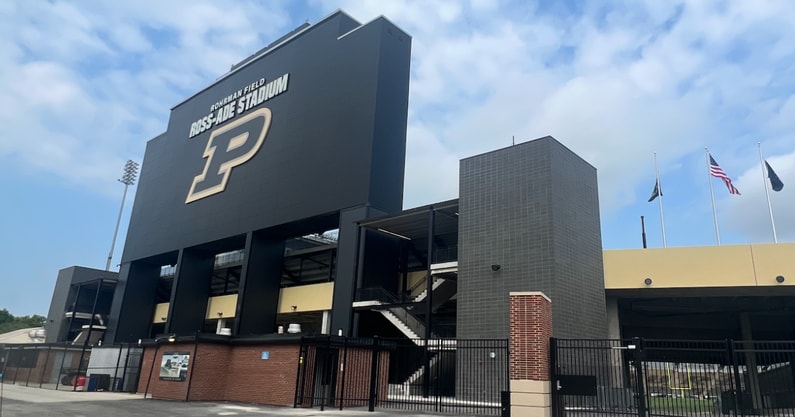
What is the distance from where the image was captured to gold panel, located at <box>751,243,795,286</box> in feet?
78.9

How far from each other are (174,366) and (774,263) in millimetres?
27263

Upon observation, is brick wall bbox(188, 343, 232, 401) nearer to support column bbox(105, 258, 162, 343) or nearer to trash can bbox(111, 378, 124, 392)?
trash can bbox(111, 378, 124, 392)

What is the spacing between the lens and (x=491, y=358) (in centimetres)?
2427

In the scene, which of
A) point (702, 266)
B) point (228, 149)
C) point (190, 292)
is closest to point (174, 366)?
point (190, 292)

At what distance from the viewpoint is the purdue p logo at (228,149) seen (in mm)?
42438

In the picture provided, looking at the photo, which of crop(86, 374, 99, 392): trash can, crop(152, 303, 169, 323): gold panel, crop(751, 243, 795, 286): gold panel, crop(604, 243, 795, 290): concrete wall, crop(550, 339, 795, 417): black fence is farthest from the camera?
crop(152, 303, 169, 323): gold panel

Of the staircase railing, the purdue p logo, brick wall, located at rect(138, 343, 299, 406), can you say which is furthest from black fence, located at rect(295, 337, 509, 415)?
the purdue p logo

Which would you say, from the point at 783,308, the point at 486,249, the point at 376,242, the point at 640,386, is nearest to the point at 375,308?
the point at 376,242

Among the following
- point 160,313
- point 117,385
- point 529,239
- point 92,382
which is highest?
point 529,239

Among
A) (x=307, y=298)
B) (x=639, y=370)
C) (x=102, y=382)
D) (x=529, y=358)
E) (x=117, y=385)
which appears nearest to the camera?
(x=639, y=370)

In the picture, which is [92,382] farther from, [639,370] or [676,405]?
[676,405]

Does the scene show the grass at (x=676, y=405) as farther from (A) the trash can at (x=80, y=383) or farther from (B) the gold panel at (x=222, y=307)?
(B) the gold panel at (x=222, y=307)

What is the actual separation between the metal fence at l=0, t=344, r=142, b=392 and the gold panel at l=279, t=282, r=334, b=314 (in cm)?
1082

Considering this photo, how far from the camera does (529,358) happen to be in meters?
15.6
